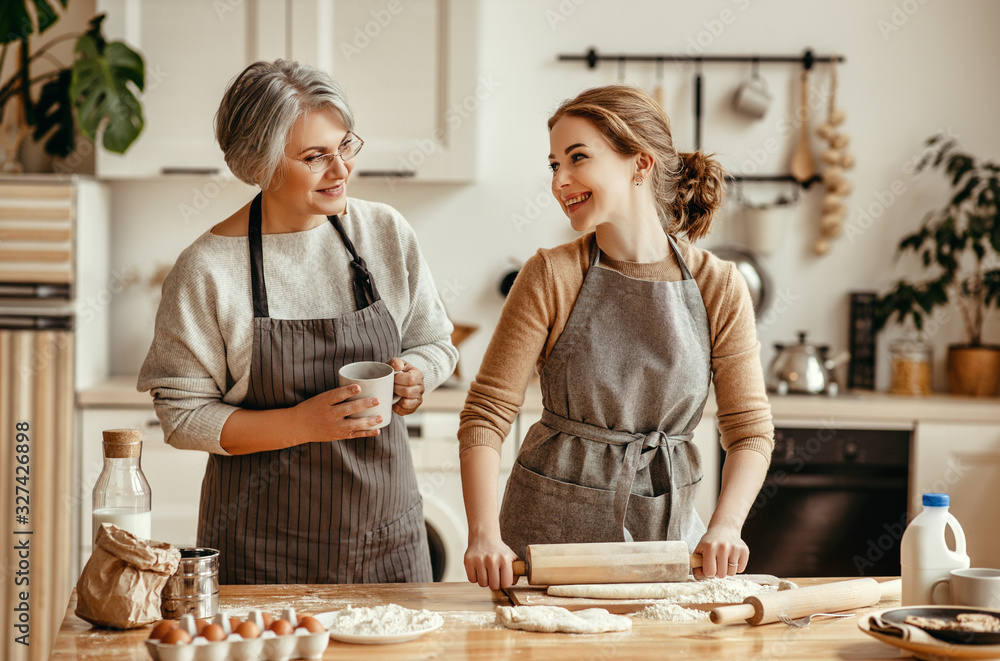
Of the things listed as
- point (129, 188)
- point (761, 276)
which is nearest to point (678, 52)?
point (761, 276)

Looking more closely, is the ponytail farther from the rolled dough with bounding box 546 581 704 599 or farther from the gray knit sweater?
the rolled dough with bounding box 546 581 704 599

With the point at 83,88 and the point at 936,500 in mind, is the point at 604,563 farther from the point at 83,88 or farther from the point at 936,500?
the point at 83,88

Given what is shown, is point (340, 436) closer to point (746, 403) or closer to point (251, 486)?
point (251, 486)

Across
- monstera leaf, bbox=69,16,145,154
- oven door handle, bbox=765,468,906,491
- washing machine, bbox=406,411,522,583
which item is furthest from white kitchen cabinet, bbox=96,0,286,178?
oven door handle, bbox=765,468,906,491

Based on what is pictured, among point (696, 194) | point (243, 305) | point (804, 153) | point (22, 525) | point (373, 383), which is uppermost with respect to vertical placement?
point (804, 153)

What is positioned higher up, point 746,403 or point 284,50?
point 284,50

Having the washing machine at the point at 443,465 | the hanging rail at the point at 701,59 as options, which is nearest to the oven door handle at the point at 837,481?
the washing machine at the point at 443,465

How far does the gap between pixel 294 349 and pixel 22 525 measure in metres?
1.76

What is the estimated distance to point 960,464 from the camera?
2783 mm

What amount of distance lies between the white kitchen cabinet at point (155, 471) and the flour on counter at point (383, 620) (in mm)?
1773

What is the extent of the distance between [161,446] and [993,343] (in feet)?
9.30

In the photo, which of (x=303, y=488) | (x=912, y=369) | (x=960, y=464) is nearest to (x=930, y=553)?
(x=303, y=488)

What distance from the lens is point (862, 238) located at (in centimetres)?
330

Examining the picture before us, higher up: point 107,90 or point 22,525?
point 107,90
